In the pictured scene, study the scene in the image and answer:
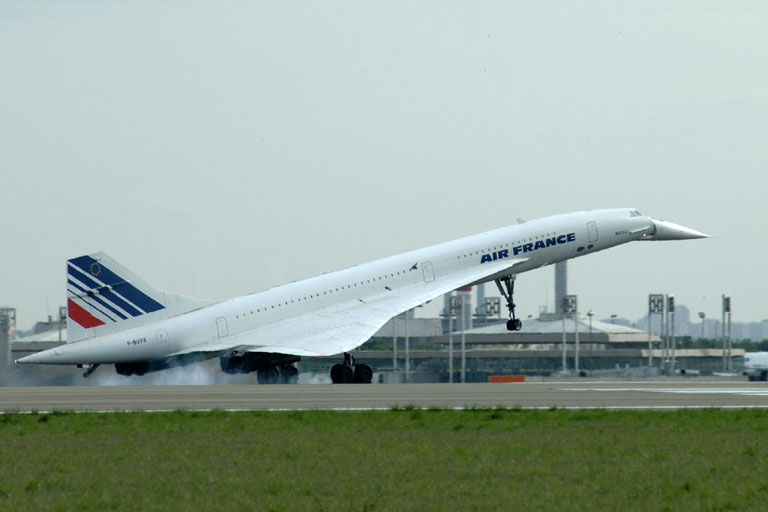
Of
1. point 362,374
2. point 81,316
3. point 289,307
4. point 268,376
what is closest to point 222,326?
point 289,307

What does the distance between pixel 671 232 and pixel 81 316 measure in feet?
95.7

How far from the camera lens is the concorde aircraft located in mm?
41562

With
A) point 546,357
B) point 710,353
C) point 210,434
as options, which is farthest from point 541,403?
point 710,353

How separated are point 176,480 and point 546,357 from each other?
14611cm

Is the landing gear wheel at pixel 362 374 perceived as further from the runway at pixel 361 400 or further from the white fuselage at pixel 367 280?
the runway at pixel 361 400

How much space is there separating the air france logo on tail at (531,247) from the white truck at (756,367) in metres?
22.8

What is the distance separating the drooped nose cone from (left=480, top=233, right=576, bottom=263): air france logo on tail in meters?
6.51

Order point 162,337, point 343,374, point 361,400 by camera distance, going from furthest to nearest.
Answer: point 343,374, point 162,337, point 361,400

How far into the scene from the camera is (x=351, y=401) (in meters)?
28.6

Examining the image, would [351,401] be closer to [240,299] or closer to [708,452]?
[708,452]

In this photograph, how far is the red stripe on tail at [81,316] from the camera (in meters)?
41.5

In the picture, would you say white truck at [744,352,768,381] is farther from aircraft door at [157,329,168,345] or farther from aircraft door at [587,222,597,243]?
aircraft door at [157,329,168,345]

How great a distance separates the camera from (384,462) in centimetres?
1514

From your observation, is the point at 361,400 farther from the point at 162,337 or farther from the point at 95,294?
the point at 95,294
